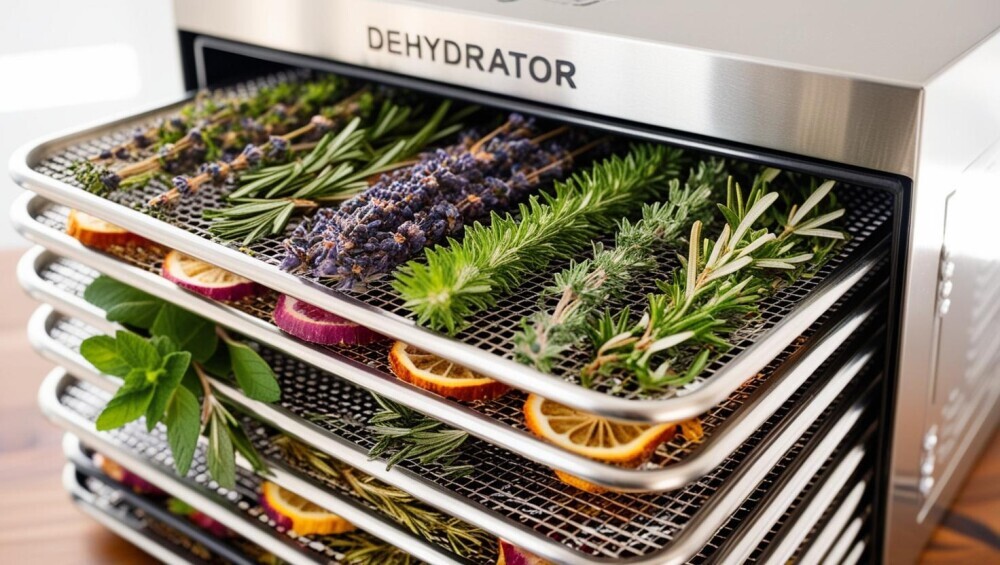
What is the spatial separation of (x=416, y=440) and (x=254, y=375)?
0.52ft

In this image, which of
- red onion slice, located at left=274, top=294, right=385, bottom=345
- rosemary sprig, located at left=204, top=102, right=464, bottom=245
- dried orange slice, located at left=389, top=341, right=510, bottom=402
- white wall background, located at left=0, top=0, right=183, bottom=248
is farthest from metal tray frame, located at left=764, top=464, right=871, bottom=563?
white wall background, located at left=0, top=0, right=183, bottom=248

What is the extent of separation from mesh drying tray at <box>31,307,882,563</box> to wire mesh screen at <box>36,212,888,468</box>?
0.11ft

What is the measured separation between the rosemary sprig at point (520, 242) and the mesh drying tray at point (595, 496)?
0.13 metres

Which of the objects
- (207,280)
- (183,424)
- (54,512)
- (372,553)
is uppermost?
(207,280)

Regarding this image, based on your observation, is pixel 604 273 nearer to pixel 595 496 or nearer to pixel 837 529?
pixel 595 496

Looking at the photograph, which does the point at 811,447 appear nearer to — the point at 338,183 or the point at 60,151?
the point at 338,183

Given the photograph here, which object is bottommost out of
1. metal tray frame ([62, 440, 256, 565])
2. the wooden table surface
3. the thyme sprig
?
the wooden table surface

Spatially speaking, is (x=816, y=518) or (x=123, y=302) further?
(x=123, y=302)

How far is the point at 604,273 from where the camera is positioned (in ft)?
2.47

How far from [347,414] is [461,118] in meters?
0.37

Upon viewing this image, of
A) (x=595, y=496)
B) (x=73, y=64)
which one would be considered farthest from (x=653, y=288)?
(x=73, y=64)

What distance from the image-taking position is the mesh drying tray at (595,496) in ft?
2.23

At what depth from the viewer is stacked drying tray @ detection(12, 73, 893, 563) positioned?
68 cm

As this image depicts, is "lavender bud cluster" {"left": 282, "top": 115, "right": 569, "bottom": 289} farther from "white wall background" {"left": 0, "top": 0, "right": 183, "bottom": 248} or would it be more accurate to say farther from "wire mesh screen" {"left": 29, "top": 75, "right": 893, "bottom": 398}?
"white wall background" {"left": 0, "top": 0, "right": 183, "bottom": 248}
